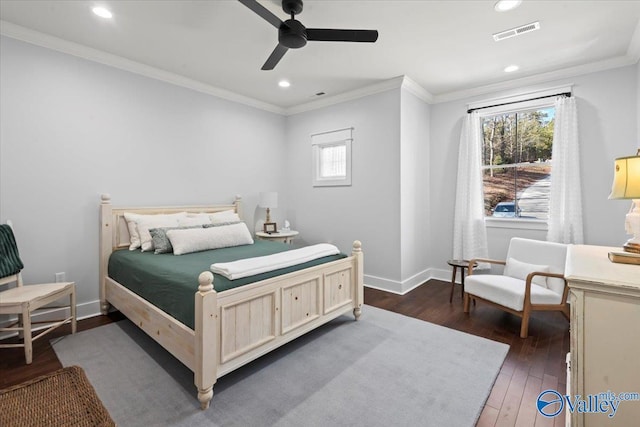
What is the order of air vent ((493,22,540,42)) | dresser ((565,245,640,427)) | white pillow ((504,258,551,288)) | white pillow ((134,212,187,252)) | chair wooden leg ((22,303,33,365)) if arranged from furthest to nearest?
white pillow ((134,212,187,252)) < white pillow ((504,258,551,288)) < air vent ((493,22,540,42)) < chair wooden leg ((22,303,33,365)) < dresser ((565,245,640,427))

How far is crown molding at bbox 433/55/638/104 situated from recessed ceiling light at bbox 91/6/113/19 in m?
4.05

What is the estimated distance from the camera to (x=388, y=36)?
2816 mm

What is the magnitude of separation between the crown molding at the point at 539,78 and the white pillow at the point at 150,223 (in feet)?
13.2

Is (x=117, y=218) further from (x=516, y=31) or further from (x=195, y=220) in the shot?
(x=516, y=31)

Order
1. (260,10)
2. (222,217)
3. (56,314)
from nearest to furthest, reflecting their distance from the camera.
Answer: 1. (260,10)
2. (56,314)
3. (222,217)

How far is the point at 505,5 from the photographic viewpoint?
232 cm

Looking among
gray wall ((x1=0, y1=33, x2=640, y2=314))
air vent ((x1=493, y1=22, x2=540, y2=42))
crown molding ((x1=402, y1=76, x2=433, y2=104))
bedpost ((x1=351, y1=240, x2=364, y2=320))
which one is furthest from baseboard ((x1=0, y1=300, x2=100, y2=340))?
air vent ((x1=493, y1=22, x2=540, y2=42))

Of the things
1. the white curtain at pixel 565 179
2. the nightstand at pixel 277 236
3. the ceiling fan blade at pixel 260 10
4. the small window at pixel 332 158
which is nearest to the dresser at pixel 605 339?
the ceiling fan blade at pixel 260 10

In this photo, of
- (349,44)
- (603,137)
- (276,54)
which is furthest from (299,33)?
(603,137)

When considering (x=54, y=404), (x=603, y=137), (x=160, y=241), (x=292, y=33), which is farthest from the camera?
(x=603, y=137)

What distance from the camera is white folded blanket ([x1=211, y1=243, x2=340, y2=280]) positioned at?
6.89 feet

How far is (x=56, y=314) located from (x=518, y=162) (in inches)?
222

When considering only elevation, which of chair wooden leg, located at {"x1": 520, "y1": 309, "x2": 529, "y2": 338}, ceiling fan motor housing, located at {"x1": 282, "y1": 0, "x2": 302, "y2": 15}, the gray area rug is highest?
ceiling fan motor housing, located at {"x1": 282, "y1": 0, "x2": 302, "y2": 15}

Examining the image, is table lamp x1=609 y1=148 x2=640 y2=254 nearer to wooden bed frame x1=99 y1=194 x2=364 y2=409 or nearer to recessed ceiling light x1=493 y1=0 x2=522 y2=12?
recessed ceiling light x1=493 y1=0 x2=522 y2=12
